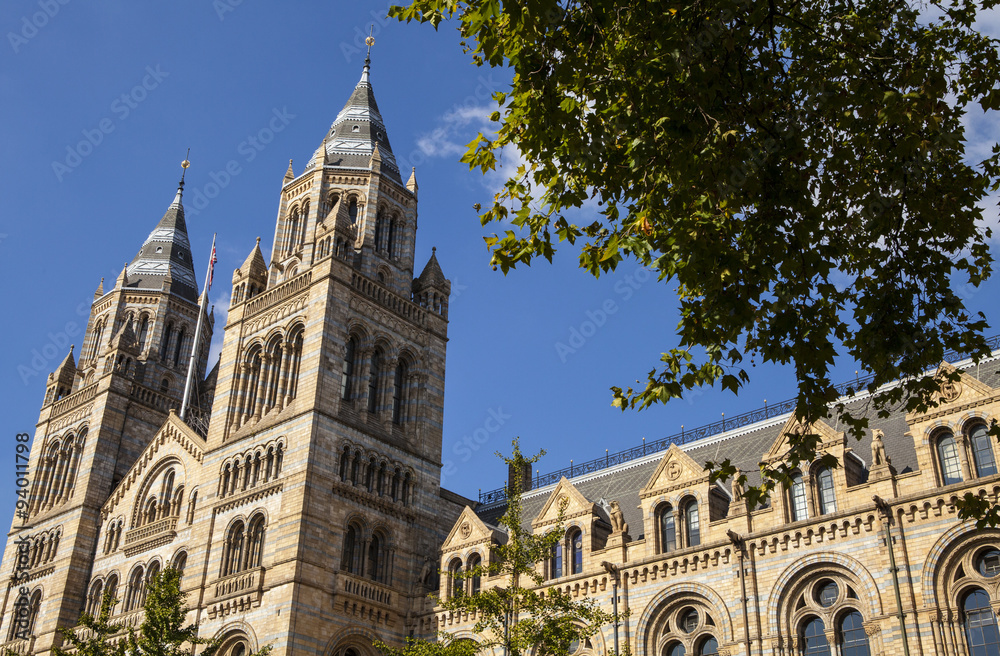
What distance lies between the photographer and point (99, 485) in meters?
50.0

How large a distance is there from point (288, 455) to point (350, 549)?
14.9 feet

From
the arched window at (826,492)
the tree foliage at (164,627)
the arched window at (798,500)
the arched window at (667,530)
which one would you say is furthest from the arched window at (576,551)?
the tree foliage at (164,627)

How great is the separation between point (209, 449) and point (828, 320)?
33.9 meters

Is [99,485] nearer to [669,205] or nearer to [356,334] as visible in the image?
[356,334]

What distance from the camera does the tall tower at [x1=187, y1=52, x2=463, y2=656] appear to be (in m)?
37.3

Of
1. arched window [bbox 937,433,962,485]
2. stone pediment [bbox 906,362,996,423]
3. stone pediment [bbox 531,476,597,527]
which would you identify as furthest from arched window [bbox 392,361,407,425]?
arched window [bbox 937,433,962,485]

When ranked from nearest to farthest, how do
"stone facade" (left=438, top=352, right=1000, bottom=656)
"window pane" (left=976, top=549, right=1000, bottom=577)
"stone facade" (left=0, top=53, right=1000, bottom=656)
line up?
"window pane" (left=976, top=549, right=1000, bottom=577) < "stone facade" (left=438, top=352, right=1000, bottom=656) < "stone facade" (left=0, top=53, right=1000, bottom=656)

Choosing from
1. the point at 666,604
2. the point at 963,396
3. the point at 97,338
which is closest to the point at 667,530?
the point at 666,604

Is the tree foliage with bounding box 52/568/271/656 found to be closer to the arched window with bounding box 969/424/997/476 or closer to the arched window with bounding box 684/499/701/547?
the arched window with bounding box 684/499/701/547

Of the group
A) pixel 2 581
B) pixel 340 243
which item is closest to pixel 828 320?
pixel 340 243

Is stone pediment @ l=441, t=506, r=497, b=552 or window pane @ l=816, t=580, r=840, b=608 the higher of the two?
stone pediment @ l=441, t=506, r=497, b=552

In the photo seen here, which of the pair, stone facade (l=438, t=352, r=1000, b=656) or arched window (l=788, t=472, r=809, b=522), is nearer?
stone facade (l=438, t=352, r=1000, b=656)

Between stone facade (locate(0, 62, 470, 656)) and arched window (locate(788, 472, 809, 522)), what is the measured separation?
1633 centimetres

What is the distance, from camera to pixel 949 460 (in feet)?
93.3
